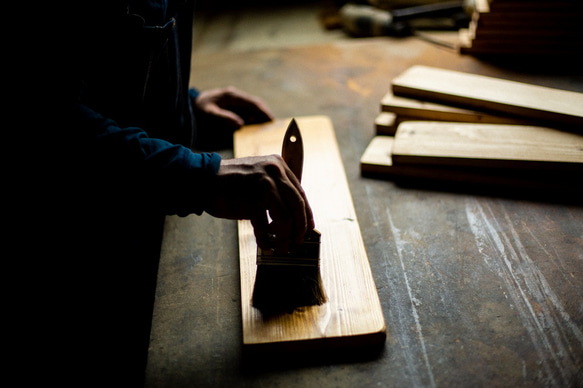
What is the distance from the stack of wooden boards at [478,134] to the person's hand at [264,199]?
0.59 meters

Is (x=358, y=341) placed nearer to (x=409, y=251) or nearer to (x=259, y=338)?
(x=259, y=338)

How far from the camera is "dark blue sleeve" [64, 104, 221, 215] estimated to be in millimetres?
1124

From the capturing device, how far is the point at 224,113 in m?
1.88

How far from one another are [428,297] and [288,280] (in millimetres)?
339

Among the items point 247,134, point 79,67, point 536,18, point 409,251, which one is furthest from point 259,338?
point 536,18

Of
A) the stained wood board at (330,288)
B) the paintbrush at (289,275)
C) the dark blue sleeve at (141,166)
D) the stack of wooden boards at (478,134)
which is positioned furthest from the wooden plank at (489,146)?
→ the dark blue sleeve at (141,166)

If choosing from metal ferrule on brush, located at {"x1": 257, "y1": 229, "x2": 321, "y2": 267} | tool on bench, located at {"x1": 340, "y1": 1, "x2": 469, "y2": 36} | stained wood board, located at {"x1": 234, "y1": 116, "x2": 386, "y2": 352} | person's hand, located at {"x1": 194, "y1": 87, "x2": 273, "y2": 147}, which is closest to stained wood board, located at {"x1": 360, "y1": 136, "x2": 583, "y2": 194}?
stained wood board, located at {"x1": 234, "y1": 116, "x2": 386, "y2": 352}

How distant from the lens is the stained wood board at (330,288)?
1055 mm

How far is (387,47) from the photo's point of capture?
2.54 m

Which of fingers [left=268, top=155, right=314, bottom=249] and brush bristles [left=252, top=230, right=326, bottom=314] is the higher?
fingers [left=268, top=155, right=314, bottom=249]

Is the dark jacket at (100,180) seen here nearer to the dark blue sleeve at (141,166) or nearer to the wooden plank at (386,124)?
the dark blue sleeve at (141,166)

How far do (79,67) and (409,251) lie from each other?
94 cm

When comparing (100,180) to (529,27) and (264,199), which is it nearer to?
(264,199)

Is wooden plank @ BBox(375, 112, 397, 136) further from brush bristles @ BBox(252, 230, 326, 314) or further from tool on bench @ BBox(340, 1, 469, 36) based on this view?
tool on bench @ BBox(340, 1, 469, 36)
